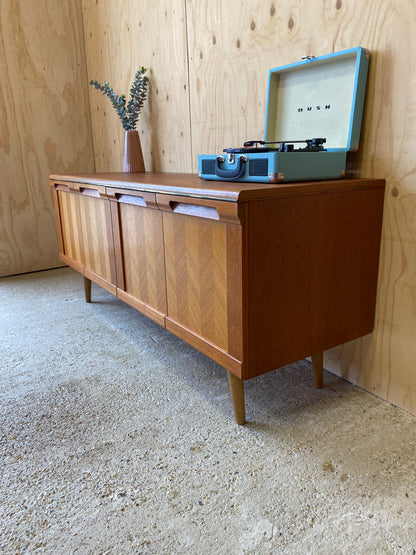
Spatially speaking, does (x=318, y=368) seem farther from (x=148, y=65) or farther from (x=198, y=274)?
(x=148, y=65)

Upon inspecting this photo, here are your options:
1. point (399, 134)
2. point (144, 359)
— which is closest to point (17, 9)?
point (144, 359)

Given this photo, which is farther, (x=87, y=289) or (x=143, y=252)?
(x=87, y=289)

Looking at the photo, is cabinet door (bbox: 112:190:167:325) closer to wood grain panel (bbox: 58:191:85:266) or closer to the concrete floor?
the concrete floor

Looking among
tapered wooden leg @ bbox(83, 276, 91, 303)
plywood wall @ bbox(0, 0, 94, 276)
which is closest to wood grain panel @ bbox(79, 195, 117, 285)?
tapered wooden leg @ bbox(83, 276, 91, 303)

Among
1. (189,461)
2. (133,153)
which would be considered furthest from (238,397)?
(133,153)

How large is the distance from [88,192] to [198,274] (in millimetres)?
911

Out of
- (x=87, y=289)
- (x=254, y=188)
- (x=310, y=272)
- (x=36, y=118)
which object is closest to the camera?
(x=254, y=188)

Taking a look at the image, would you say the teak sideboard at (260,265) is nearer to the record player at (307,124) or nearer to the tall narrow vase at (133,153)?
the record player at (307,124)

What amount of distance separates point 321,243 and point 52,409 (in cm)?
98

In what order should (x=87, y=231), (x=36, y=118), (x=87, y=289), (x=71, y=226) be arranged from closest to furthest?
(x=87, y=231), (x=71, y=226), (x=87, y=289), (x=36, y=118)

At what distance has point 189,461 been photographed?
3.71ft

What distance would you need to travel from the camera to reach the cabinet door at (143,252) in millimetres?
1459

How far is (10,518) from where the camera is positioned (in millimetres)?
962

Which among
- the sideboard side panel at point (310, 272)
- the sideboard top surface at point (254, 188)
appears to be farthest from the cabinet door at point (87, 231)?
the sideboard side panel at point (310, 272)
